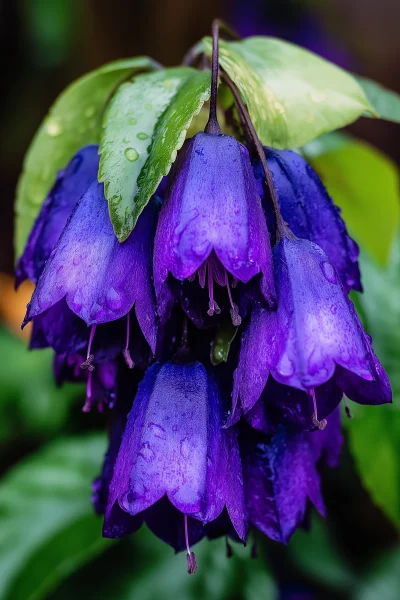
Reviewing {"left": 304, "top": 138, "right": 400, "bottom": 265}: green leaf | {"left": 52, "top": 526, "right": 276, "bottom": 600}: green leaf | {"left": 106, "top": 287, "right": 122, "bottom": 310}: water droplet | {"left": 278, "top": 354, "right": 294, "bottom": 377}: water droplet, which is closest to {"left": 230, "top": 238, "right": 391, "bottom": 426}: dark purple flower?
{"left": 278, "top": 354, "right": 294, "bottom": 377}: water droplet

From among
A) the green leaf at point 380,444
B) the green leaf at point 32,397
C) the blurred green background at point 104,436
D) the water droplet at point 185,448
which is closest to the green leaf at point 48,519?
the blurred green background at point 104,436

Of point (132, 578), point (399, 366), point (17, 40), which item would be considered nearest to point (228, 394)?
point (399, 366)

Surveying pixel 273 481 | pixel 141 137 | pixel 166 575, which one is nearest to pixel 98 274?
pixel 141 137

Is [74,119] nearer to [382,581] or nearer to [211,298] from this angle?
[211,298]

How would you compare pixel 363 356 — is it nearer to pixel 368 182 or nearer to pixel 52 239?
pixel 52 239

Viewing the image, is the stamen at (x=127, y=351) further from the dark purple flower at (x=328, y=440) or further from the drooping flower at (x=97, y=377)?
the dark purple flower at (x=328, y=440)

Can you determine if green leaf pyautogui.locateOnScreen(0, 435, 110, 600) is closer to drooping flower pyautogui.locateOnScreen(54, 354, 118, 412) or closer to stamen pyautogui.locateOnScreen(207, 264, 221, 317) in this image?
drooping flower pyautogui.locateOnScreen(54, 354, 118, 412)
